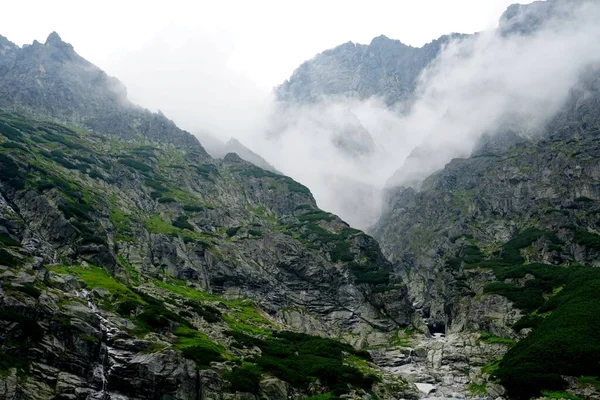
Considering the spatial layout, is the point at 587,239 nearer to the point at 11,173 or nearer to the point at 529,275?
the point at 529,275

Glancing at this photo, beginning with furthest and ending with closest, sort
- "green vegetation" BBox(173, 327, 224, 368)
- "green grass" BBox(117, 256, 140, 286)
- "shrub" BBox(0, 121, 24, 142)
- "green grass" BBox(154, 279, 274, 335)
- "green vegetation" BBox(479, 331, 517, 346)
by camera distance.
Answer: "shrub" BBox(0, 121, 24, 142) → "green vegetation" BBox(479, 331, 517, 346) → "green grass" BBox(117, 256, 140, 286) → "green grass" BBox(154, 279, 274, 335) → "green vegetation" BBox(173, 327, 224, 368)

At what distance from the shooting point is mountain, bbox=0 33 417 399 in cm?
4384

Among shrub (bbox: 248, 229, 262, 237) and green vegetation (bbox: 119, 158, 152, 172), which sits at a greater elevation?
green vegetation (bbox: 119, 158, 152, 172)

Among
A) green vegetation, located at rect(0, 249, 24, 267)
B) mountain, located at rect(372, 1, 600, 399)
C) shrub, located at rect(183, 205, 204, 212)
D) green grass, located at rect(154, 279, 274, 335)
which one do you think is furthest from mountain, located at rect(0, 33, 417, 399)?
mountain, located at rect(372, 1, 600, 399)

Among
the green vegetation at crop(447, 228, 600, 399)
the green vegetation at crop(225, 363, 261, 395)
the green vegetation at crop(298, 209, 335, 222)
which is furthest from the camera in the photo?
the green vegetation at crop(298, 209, 335, 222)

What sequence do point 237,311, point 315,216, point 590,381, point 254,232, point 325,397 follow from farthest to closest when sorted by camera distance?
point 315,216, point 254,232, point 237,311, point 590,381, point 325,397

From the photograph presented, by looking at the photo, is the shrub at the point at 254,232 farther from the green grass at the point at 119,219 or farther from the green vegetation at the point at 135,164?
the green vegetation at the point at 135,164

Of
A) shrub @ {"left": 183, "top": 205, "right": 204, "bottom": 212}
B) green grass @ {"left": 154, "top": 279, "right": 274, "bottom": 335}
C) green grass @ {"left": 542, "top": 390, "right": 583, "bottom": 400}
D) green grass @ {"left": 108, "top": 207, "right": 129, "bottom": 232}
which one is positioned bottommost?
green grass @ {"left": 542, "top": 390, "right": 583, "bottom": 400}

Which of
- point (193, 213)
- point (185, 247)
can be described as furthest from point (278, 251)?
point (193, 213)

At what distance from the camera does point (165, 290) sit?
93.4 metres

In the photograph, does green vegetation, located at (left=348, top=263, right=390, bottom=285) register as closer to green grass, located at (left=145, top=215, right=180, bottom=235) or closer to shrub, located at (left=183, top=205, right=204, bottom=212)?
green grass, located at (left=145, top=215, right=180, bottom=235)

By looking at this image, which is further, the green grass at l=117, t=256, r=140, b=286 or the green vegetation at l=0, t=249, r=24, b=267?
the green grass at l=117, t=256, r=140, b=286

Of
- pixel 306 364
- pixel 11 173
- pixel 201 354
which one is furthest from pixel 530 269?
pixel 11 173

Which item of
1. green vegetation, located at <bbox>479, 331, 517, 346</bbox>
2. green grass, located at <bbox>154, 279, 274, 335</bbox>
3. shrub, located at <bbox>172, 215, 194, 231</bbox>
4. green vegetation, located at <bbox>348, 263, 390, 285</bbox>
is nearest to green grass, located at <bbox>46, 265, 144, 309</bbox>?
green grass, located at <bbox>154, 279, 274, 335</bbox>
